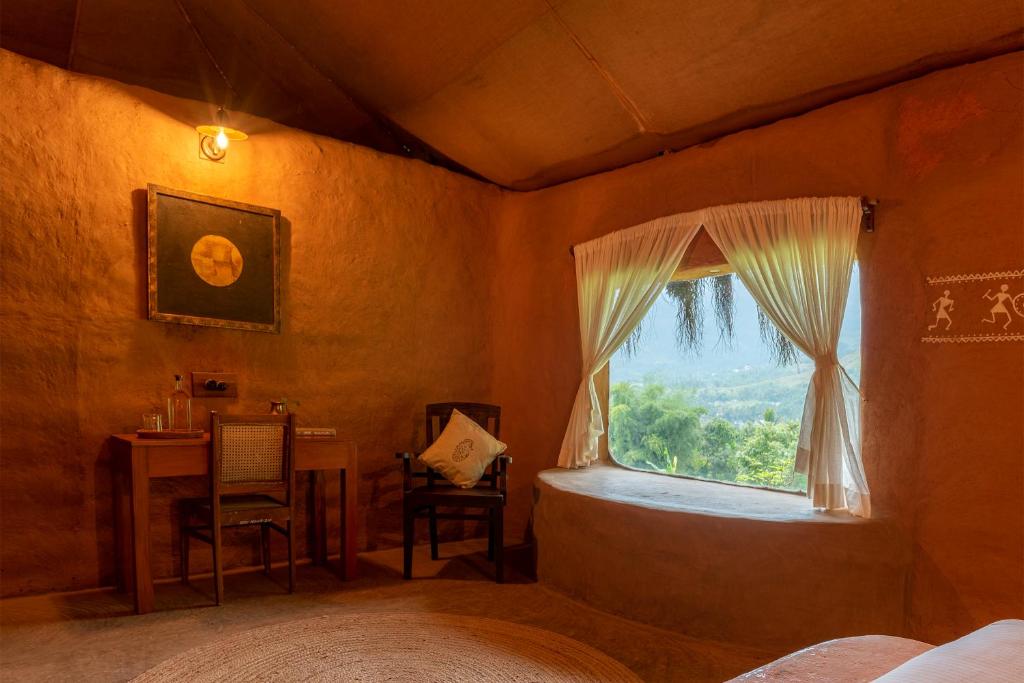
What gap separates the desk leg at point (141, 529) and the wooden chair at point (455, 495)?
4.18 ft

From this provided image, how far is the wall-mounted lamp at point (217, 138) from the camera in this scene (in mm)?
3752

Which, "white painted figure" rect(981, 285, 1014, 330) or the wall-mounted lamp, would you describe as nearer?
"white painted figure" rect(981, 285, 1014, 330)

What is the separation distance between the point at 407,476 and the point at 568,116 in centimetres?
238

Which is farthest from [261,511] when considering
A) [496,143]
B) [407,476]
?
[496,143]

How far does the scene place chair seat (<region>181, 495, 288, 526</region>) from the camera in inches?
130

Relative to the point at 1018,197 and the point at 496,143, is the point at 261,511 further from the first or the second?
the point at 1018,197

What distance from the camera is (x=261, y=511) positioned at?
133 inches

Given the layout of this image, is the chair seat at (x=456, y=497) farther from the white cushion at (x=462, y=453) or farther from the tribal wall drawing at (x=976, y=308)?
the tribal wall drawing at (x=976, y=308)

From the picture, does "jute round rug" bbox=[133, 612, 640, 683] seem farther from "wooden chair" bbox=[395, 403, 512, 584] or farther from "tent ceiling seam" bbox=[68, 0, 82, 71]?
"tent ceiling seam" bbox=[68, 0, 82, 71]

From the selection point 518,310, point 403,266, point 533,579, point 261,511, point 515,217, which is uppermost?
point 515,217

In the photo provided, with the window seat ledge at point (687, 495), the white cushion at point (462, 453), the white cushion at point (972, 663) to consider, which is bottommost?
the window seat ledge at point (687, 495)

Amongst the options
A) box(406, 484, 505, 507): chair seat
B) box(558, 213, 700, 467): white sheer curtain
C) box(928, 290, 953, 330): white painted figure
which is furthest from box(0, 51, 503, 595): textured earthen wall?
box(928, 290, 953, 330): white painted figure

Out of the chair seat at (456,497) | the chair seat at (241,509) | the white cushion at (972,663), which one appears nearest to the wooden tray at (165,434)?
the chair seat at (241,509)

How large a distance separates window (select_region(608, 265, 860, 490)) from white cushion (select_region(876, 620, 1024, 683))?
233 cm
